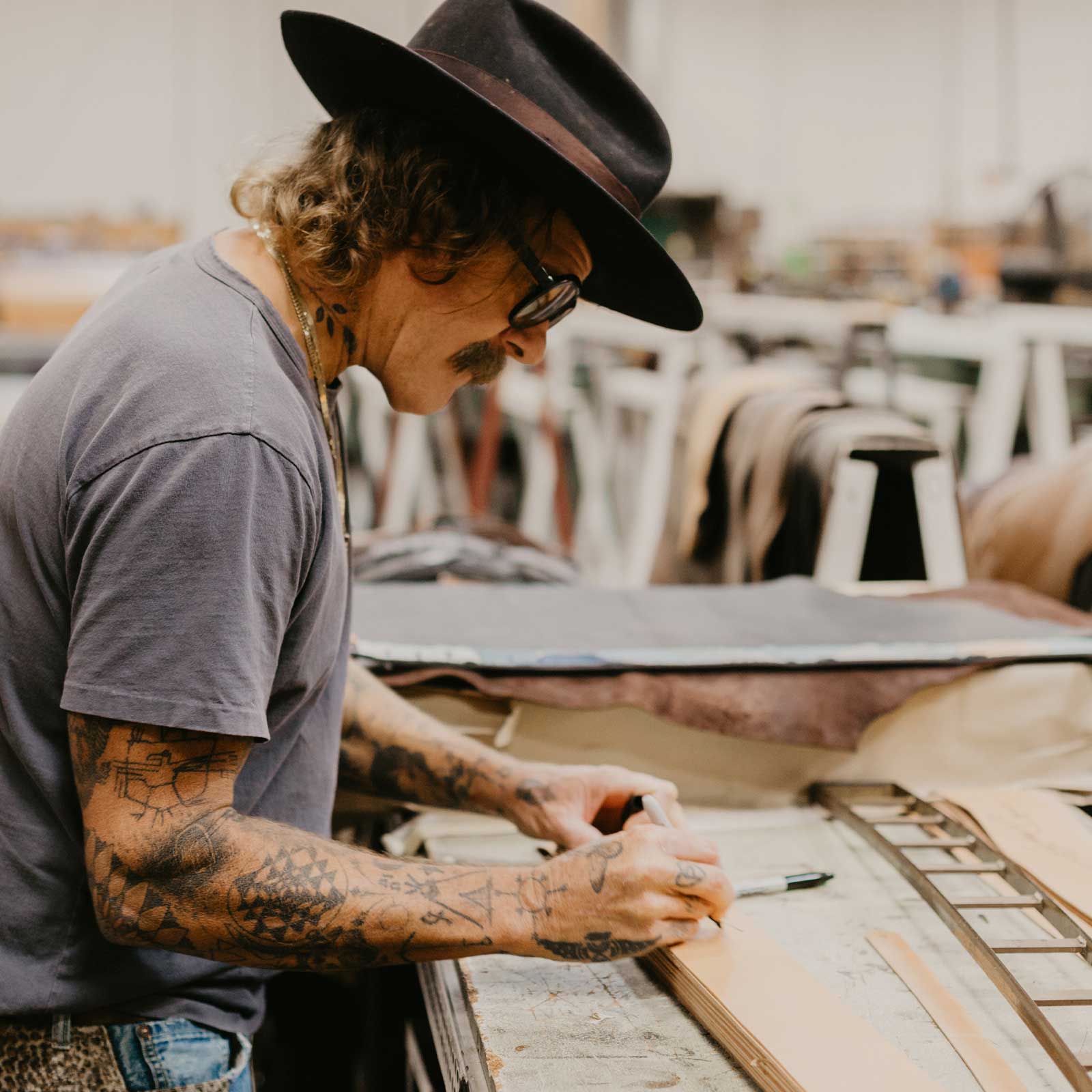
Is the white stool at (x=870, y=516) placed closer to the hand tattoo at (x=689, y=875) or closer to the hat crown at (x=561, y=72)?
the hat crown at (x=561, y=72)

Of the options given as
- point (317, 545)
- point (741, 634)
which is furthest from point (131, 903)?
point (741, 634)

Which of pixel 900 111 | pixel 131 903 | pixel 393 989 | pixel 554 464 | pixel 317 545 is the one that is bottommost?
pixel 393 989

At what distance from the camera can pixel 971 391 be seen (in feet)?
14.3

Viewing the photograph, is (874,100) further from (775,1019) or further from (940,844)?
(775,1019)

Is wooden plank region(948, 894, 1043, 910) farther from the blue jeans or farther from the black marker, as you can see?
the blue jeans

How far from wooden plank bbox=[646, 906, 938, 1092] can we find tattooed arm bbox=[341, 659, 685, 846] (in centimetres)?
17

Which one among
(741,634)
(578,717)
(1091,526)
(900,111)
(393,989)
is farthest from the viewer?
(900,111)

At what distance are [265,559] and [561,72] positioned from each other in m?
0.58

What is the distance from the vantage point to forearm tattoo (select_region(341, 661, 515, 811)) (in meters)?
1.34

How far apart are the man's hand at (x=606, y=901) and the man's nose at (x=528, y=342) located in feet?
1.63

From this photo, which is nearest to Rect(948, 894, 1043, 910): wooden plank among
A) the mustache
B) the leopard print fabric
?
the mustache

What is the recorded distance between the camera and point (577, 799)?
1261 millimetres

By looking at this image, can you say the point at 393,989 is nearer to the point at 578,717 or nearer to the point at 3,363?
the point at 578,717

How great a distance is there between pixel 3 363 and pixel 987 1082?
479cm
